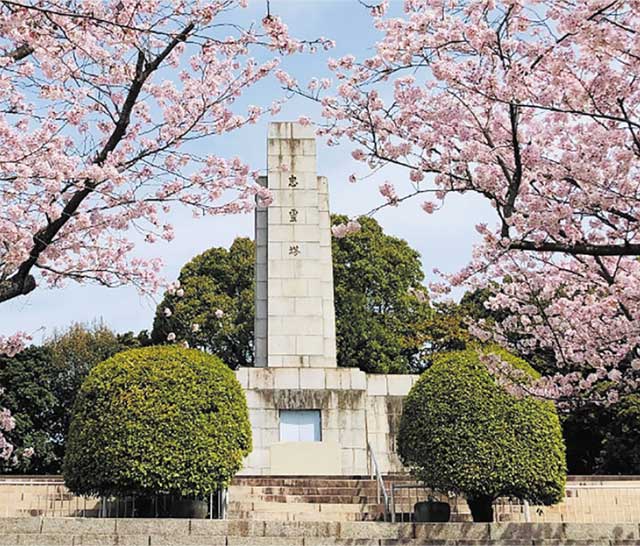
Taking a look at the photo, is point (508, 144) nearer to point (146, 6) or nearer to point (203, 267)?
point (146, 6)

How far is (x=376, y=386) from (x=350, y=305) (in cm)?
1086

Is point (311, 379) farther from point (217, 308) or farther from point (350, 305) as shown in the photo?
point (217, 308)

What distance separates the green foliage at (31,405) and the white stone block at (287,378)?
1022 centimetres

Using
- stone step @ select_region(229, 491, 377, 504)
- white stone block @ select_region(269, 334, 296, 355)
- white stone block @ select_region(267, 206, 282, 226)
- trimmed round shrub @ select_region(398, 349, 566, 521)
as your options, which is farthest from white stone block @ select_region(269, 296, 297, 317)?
trimmed round shrub @ select_region(398, 349, 566, 521)

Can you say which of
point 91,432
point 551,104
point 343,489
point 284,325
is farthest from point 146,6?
point 284,325

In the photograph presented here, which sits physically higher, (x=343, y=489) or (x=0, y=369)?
(x=0, y=369)

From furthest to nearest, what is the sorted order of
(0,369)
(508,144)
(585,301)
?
(0,369)
(585,301)
(508,144)

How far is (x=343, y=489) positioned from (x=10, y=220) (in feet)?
22.2

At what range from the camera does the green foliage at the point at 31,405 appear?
21.3 m

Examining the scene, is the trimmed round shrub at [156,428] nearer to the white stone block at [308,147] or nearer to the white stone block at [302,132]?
the white stone block at [308,147]

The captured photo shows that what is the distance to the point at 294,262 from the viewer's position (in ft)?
48.5

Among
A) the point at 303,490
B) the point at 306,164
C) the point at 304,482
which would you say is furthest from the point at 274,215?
the point at 303,490

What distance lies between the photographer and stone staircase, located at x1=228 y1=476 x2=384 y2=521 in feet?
33.2

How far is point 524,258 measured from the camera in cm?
878
